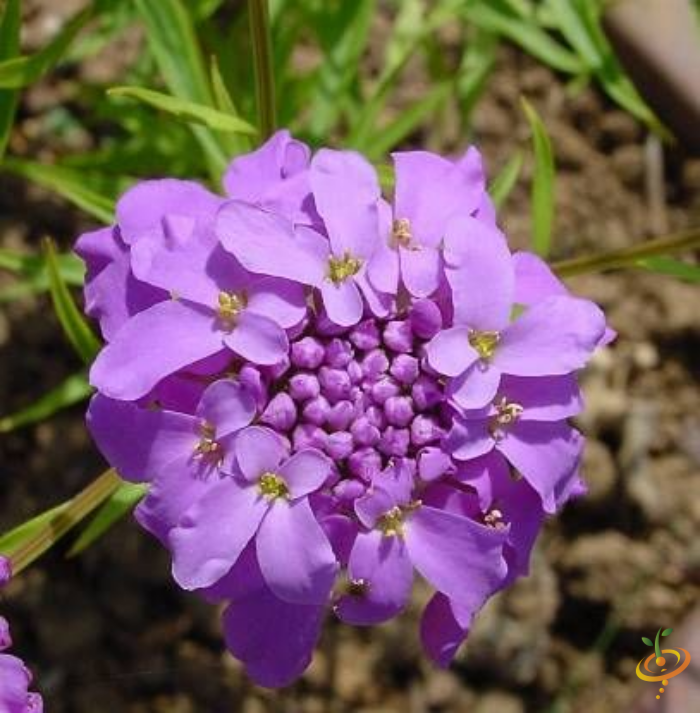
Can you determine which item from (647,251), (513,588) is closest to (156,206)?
(647,251)

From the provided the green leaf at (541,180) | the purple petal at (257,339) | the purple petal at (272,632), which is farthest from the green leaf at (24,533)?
the green leaf at (541,180)

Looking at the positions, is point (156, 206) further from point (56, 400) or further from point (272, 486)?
point (56, 400)

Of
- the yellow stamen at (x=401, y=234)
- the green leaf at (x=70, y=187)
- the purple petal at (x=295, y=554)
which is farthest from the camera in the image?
the green leaf at (x=70, y=187)

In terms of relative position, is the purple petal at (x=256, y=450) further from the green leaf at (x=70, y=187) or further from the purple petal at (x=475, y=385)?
the green leaf at (x=70, y=187)

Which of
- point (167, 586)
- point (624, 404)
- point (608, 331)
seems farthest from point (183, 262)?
point (624, 404)

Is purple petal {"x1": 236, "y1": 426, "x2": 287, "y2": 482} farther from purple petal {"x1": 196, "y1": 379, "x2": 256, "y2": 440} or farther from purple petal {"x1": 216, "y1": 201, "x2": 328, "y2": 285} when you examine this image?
purple petal {"x1": 216, "y1": 201, "x2": 328, "y2": 285}

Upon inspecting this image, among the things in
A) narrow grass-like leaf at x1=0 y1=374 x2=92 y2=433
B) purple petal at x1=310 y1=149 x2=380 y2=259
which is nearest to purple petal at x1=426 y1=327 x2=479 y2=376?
purple petal at x1=310 y1=149 x2=380 y2=259

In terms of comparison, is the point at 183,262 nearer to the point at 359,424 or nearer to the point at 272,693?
the point at 359,424
